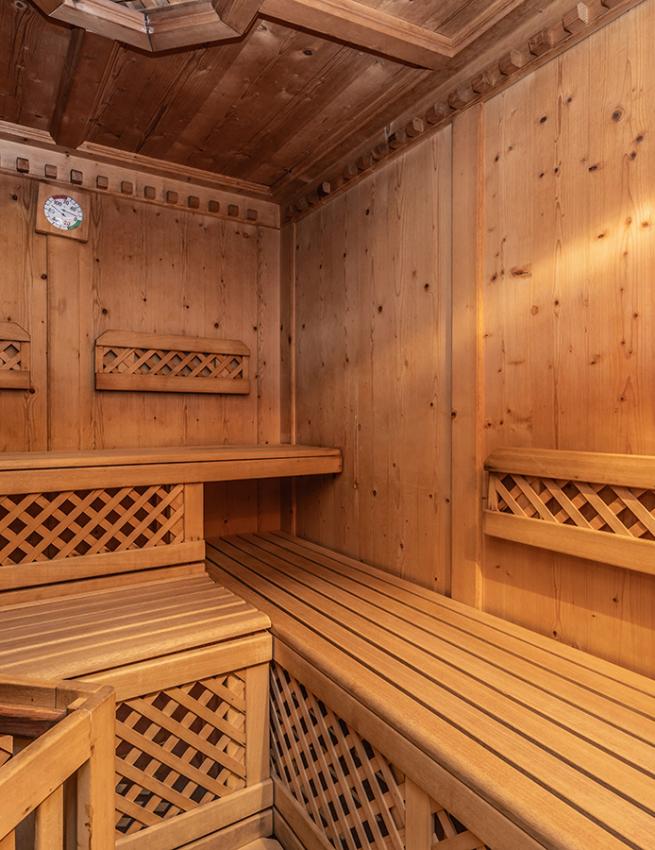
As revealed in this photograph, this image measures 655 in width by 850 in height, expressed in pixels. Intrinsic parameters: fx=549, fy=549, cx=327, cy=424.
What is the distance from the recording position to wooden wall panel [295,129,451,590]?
2.03 m

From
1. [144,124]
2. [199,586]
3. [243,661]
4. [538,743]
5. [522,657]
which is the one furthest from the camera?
[144,124]

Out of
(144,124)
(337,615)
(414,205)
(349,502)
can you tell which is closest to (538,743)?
(337,615)

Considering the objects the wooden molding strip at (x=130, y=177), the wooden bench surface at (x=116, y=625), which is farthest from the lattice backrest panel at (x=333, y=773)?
the wooden molding strip at (x=130, y=177)

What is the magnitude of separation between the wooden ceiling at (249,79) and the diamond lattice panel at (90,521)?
1.47 m

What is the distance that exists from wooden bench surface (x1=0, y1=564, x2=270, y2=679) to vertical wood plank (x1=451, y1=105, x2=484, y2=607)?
2.35ft

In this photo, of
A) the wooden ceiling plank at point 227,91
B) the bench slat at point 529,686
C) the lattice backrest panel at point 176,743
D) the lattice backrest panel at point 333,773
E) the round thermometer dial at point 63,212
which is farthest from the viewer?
the round thermometer dial at point 63,212

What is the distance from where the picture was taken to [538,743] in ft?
3.55

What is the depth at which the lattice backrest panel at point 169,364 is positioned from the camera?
259 centimetres

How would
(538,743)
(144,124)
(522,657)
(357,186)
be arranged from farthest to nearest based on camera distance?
(357,186)
(144,124)
(522,657)
(538,743)

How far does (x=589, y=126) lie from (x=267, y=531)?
2413 mm

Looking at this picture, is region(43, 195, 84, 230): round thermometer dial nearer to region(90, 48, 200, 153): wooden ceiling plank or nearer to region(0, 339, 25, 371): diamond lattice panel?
region(90, 48, 200, 153): wooden ceiling plank

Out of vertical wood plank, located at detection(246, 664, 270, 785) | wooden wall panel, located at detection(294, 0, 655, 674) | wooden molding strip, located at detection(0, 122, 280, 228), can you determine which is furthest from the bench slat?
wooden molding strip, located at detection(0, 122, 280, 228)

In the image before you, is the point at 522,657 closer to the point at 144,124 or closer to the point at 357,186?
the point at 357,186

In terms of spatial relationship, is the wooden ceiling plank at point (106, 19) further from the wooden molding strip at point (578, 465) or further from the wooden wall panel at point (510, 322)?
the wooden molding strip at point (578, 465)
